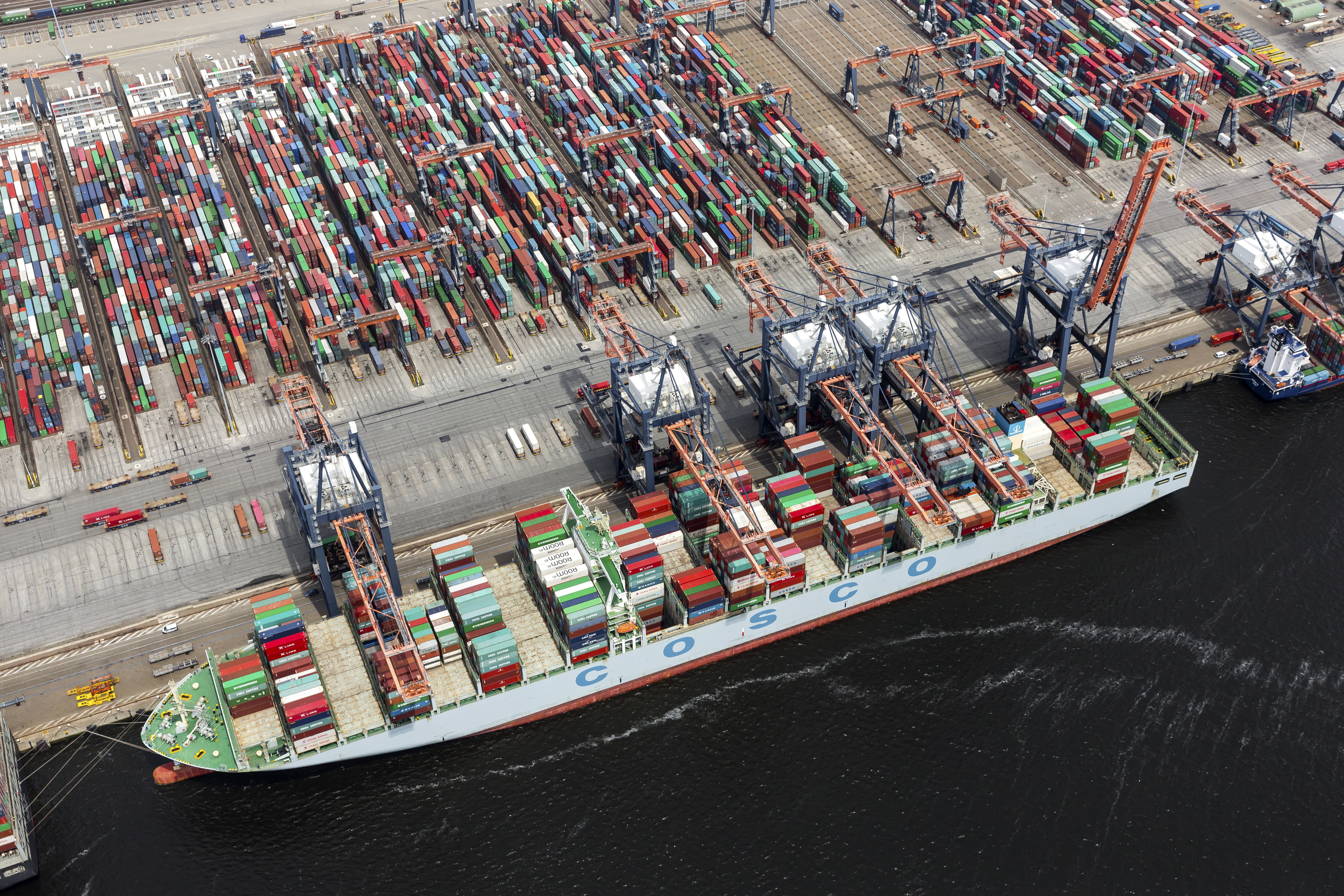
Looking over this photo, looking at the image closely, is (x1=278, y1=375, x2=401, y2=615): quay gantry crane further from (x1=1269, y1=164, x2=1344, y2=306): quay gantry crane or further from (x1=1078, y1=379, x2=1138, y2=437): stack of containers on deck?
(x1=1269, y1=164, x2=1344, y2=306): quay gantry crane

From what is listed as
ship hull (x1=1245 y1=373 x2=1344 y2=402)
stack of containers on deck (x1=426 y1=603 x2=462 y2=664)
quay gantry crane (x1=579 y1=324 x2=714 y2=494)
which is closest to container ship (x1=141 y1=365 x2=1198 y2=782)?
stack of containers on deck (x1=426 y1=603 x2=462 y2=664)

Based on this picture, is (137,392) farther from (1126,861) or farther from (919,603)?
(1126,861)

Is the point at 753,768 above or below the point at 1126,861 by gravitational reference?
above

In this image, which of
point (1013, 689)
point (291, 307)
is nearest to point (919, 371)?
point (1013, 689)

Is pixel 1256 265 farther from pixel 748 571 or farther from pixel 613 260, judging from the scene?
pixel 748 571

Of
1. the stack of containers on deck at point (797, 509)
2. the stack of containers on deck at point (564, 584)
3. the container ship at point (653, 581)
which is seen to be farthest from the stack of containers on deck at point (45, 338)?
the stack of containers on deck at point (797, 509)
